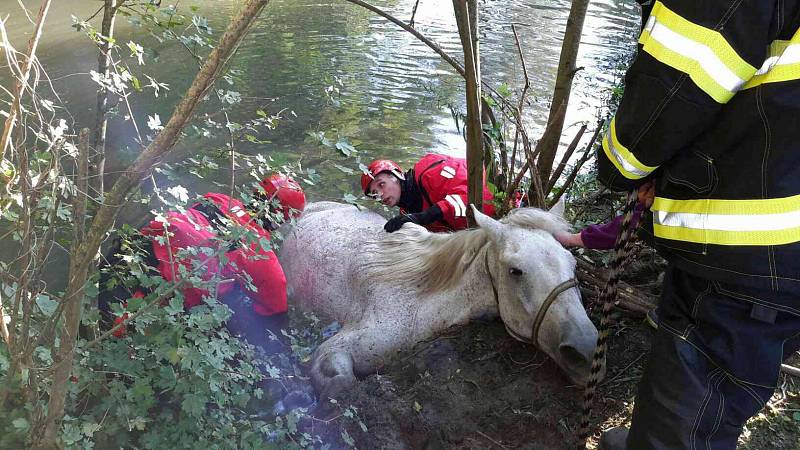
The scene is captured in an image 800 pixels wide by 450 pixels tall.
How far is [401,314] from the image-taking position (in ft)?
12.7

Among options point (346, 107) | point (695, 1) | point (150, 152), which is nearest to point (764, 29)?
point (695, 1)

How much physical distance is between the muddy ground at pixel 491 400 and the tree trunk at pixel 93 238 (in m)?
1.35

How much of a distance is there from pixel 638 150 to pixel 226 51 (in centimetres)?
159

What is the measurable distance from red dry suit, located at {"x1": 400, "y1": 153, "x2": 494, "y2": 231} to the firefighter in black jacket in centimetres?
238

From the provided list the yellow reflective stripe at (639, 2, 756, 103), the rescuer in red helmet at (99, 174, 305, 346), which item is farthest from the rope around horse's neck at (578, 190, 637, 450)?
the rescuer in red helmet at (99, 174, 305, 346)

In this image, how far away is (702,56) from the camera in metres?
1.87

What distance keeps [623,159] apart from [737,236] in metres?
0.50

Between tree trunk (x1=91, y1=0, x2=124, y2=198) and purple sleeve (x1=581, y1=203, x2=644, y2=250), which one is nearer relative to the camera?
tree trunk (x1=91, y1=0, x2=124, y2=198)

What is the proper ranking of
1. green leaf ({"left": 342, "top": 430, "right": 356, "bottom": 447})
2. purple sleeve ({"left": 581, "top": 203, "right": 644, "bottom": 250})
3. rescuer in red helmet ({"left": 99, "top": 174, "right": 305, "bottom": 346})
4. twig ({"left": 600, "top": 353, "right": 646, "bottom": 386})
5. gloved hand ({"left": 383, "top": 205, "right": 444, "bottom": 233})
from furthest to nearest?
gloved hand ({"left": 383, "top": 205, "right": 444, "bottom": 233})
twig ({"left": 600, "top": 353, "right": 646, "bottom": 386})
purple sleeve ({"left": 581, "top": 203, "right": 644, "bottom": 250})
green leaf ({"left": 342, "top": 430, "right": 356, "bottom": 447})
rescuer in red helmet ({"left": 99, "top": 174, "right": 305, "bottom": 346})

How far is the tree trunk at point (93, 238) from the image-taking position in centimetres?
199

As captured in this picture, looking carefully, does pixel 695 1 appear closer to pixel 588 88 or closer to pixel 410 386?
pixel 410 386

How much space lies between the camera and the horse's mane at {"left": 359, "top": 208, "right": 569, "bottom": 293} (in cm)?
353

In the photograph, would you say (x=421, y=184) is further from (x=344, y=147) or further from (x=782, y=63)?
(x=782, y=63)

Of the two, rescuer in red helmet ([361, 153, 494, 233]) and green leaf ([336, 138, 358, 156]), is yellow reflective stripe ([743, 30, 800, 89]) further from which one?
rescuer in red helmet ([361, 153, 494, 233])
